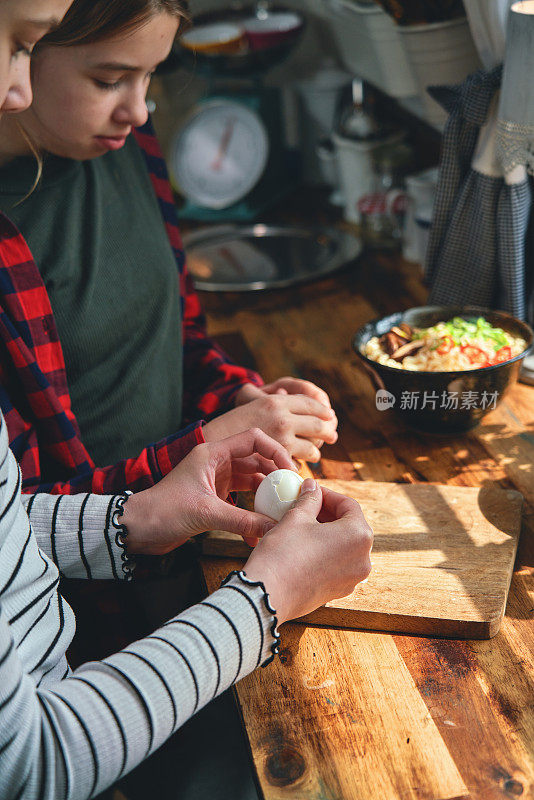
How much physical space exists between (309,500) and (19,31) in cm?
55

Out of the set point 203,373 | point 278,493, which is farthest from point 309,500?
point 203,373

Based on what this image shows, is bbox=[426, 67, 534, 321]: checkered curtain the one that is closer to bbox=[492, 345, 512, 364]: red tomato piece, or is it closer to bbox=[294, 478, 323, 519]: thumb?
bbox=[492, 345, 512, 364]: red tomato piece

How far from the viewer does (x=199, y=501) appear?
90 centimetres

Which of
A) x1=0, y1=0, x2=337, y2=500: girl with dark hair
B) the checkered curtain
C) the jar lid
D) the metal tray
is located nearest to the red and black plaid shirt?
x1=0, y1=0, x2=337, y2=500: girl with dark hair

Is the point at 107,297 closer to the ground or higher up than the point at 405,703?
higher up

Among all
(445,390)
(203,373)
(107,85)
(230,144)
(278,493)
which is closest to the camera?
(278,493)

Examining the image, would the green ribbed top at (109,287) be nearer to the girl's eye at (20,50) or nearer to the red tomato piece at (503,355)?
the girl's eye at (20,50)

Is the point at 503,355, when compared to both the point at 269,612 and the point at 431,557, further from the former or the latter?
the point at 269,612

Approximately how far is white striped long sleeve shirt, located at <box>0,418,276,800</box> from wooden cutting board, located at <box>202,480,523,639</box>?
0.16m

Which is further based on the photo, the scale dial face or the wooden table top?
the scale dial face

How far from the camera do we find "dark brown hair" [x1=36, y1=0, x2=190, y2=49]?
2.94 feet

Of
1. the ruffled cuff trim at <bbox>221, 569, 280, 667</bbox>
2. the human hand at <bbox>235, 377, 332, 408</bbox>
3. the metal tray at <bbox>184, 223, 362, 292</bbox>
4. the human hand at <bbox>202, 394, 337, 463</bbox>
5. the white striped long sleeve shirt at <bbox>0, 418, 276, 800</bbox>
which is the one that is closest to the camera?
the white striped long sleeve shirt at <bbox>0, 418, 276, 800</bbox>

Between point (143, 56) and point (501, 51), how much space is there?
66 centimetres

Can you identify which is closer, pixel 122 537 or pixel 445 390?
pixel 122 537
